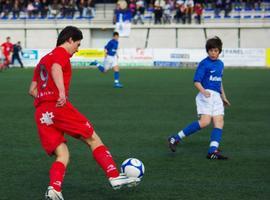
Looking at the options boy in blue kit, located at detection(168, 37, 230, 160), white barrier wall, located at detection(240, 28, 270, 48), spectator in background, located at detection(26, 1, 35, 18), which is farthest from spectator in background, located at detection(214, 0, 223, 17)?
boy in blue kit, located at detection(168, 37, 230, 160)

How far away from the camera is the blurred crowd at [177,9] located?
138 feet

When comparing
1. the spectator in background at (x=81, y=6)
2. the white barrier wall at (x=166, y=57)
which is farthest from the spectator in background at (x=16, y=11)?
the white barrier wall at (x=166, y=57)

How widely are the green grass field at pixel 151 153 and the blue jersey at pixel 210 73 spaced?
1086 millimetres

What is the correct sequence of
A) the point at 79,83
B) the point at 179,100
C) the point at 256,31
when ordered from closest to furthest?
the point at 179,100 → the point at 79,83 → the point at 256,31

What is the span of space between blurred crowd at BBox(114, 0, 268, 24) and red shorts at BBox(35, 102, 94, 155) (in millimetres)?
36295

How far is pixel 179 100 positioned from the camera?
17.0m

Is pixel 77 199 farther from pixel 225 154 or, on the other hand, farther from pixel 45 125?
pixel 225 154

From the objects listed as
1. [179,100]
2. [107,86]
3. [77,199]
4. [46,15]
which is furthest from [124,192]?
[46,15]

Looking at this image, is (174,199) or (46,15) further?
(46,15)

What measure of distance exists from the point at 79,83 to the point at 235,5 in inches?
869

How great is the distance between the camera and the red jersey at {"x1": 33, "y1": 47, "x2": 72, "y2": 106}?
573 cm

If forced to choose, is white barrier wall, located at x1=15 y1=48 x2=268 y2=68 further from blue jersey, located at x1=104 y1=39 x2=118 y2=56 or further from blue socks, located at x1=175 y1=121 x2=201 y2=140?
blue socks, located at x1=175 y1=121 x2=201 y2=140

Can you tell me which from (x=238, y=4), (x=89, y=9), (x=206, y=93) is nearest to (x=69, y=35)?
(x=206, y=93)

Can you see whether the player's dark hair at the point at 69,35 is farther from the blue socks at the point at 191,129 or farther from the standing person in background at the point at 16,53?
the standing person in background at the point at 16,53
